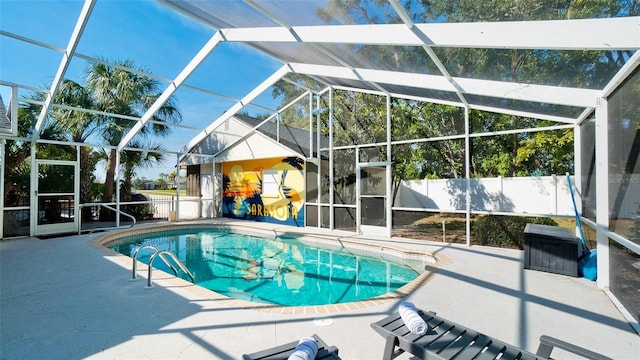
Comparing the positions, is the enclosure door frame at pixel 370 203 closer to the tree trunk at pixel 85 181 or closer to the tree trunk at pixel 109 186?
the tree trunk at pixel 109 186

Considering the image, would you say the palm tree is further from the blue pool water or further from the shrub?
the shrub

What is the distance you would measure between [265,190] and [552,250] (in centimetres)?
984

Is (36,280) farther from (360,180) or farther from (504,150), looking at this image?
(504,150)

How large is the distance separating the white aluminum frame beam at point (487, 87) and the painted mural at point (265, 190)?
504 cm

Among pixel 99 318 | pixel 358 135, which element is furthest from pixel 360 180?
pixel 99 318

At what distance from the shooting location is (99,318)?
3.36 m

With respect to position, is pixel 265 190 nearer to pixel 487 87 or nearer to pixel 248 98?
pixel 248 98

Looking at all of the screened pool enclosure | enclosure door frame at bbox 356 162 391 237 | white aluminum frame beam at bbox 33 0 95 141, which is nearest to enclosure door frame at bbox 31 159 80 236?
the screened pool enclosure

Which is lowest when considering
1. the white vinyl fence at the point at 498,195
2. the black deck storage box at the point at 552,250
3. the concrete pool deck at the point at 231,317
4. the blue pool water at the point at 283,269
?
the blue pool water at the point at 283,269

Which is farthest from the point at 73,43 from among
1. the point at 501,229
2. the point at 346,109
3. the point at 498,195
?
the point at 501,229

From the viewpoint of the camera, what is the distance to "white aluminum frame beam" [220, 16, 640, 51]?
256 centimetres

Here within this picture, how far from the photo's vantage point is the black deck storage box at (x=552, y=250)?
4.88m

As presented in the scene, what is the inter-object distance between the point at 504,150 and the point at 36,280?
978 centimetres

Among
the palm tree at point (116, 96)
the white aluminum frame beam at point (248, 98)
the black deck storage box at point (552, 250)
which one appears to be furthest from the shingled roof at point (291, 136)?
the black deck storage box at point (552, 250)
